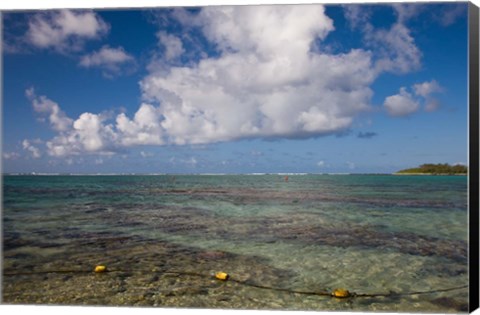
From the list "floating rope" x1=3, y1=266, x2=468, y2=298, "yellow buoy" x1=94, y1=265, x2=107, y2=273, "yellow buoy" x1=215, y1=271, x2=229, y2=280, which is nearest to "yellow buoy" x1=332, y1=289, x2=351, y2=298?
"floating rope" x1=3, y1=266, x2=468, y2=298

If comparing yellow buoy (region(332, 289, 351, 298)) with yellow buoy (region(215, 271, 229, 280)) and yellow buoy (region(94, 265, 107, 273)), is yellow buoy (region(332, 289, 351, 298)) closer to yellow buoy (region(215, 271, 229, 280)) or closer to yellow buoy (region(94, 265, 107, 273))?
yellow buoy (region(215, 271, 229, 280))

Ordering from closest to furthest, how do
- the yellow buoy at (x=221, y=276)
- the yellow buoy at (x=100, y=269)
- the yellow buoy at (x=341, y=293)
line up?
the yellow buoy at (x=341, y=293) < the yellow buoy at (x=221, y=276) < the yellow buoy at (x=100, y=269)

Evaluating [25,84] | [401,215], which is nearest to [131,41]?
[25,84]

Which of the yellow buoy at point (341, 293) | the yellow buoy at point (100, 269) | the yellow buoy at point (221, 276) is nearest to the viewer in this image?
the yellow buoy at point (341, 293)

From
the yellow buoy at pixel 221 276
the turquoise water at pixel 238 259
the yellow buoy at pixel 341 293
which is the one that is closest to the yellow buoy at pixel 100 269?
the turquoise water at pixel 238 259

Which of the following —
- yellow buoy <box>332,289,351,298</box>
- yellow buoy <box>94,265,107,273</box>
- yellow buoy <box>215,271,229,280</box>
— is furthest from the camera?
yellow buoy <box>94,265,107,273</box>

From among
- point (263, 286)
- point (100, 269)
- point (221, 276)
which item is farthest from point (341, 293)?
point (100, 269)

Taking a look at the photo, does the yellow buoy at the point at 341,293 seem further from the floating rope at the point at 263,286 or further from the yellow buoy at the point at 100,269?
the yellow buoy at the point at 100,269

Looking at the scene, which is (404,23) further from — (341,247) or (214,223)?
(214,223)

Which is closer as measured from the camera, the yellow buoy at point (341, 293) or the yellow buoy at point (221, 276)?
the yellow buoy at point (341, 293)

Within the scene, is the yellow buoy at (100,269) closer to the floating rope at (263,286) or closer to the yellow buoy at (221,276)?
the floating rope at (263,286)

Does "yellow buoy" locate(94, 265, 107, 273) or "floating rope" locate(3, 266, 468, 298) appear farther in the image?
"yellow buoy" locate(94, 265, 107, 273)

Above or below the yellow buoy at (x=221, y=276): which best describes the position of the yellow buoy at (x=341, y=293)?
below

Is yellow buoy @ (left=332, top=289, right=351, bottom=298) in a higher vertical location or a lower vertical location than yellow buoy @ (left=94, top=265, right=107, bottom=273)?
lower
